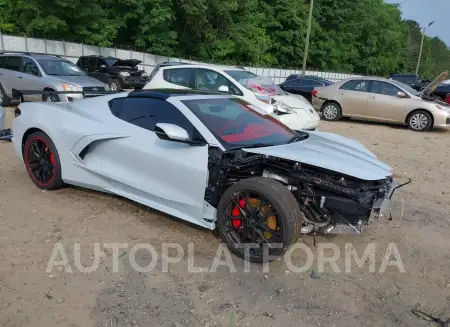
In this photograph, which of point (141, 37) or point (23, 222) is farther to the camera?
point (141, 37)

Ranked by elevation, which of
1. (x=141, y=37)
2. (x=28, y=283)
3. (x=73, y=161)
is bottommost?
(x=28, y=283)

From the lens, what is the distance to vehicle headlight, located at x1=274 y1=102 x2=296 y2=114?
849cm

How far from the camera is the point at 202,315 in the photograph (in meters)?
2.97

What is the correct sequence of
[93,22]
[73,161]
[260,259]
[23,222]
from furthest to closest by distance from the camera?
[93,22] < [73,161] < [23,222] < [260,259]

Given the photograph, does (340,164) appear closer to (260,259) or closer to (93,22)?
(260,259)

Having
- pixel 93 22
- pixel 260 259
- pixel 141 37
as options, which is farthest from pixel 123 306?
pixel 141 37

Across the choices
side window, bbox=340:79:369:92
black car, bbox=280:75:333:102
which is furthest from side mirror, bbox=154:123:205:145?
black car, bbox=280:75:333:102

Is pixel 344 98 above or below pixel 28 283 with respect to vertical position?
above

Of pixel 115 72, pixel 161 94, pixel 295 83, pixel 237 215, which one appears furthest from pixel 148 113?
pixel 115 72

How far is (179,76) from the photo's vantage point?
→ 988cm

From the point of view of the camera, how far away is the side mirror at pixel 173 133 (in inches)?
148

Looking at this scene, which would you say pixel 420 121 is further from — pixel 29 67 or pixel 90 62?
pixel 90 62

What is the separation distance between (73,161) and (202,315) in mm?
2573

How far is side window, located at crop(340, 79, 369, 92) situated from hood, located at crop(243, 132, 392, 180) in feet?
29.8
